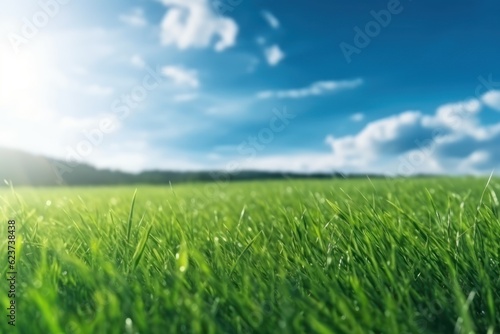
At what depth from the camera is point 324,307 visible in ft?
3.74

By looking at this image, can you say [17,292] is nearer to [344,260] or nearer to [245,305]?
[245,305]

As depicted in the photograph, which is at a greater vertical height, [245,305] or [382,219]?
[382,219]

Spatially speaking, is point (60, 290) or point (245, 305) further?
point (60, 290)

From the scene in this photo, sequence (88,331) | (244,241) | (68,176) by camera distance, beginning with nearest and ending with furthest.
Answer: (88,331)
(244,241)
(68,176)

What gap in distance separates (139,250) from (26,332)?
44 centimetres

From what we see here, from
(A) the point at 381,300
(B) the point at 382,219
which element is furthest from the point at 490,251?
(A) the point at 381,300

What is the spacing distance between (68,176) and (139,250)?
2779 cm

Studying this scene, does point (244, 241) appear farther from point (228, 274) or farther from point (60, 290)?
point (60, 290)

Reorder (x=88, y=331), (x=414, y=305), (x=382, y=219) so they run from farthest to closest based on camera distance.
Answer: (x=382, y=219) → (x=414, y=305) → (x=88, y=331)

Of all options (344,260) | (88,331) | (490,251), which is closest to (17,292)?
(88,331)

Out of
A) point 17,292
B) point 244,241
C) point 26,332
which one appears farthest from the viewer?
point 244,241

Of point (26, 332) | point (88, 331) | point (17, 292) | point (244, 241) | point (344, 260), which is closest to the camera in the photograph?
point (88, 331)

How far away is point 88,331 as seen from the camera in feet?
3.15

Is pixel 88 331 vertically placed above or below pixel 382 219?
below
